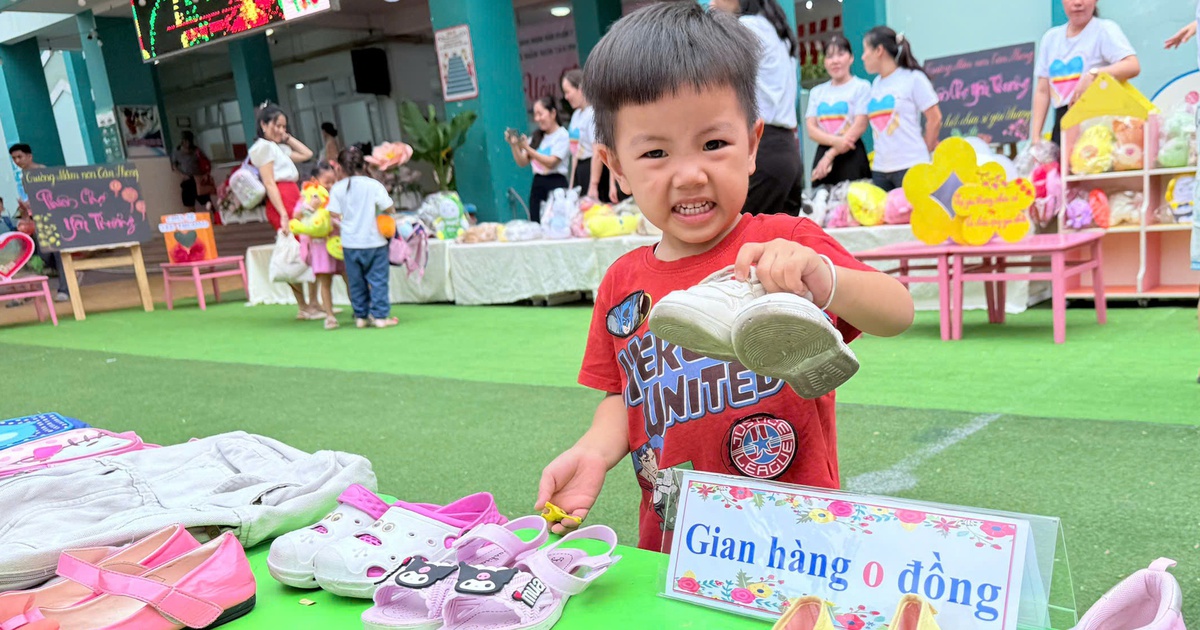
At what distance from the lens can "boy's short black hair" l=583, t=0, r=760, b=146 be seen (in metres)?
1.01

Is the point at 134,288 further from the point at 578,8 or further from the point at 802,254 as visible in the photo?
the point at 802,254

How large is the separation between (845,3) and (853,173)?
434 centimetres

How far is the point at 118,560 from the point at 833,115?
506 cm

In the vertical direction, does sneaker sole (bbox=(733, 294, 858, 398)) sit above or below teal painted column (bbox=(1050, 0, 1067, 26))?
below

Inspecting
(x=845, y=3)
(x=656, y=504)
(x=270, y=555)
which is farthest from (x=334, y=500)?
(x=845, y=3)

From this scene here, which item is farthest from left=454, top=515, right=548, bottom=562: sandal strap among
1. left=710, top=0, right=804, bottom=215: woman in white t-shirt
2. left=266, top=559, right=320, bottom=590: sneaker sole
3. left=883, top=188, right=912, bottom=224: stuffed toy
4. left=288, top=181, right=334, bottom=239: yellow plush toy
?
left=288, top=181, right=334, bottom=239: yellow plush toy

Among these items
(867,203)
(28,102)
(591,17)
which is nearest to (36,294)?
(591,17)

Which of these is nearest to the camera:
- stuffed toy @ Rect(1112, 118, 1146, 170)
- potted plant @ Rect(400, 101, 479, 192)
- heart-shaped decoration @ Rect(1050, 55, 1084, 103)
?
stuffed toy @ Rect(1112, 118, 1146, 170)

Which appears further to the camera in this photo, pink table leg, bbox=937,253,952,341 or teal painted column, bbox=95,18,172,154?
teal painted column, bbox=95,18,172,154

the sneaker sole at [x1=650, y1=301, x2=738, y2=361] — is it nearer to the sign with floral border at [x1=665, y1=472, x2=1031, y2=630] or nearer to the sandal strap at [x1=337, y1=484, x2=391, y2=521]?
the sign with floral border at [x1=665, y1=472, x2=1031, y2=630]

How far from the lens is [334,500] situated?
1572mm

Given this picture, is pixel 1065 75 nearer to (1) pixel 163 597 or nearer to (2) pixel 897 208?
(2) pixel 897 208

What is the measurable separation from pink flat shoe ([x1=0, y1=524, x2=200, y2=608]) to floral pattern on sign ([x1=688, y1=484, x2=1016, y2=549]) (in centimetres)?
83

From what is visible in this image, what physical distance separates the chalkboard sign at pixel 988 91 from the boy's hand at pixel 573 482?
7107 millimetres
